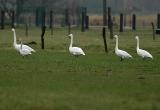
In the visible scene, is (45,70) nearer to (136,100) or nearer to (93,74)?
(93,74)

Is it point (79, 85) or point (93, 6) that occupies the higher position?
point (79, 85)

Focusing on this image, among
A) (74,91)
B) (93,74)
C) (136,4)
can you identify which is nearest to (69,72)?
(93,74)

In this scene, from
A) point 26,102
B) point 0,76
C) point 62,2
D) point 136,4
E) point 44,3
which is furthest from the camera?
point 136,4

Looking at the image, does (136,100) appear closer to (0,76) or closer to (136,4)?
(0,76)

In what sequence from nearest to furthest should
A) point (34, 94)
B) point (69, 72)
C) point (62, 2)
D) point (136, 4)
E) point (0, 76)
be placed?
1. point (34, 94)
2. point (0, 76)
3. point (69, 72)
4. point (62, 2)
5. point (136, 4)

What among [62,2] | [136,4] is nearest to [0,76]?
[62,2]

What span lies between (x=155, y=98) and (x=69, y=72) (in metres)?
6.53

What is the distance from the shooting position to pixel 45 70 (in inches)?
829

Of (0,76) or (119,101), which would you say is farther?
(0,76)

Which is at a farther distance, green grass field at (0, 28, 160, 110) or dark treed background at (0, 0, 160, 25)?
dark treed background at (0, 0, 160, 25)

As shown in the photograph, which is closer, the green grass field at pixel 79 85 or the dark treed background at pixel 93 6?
the green grass field at pixel 79 85

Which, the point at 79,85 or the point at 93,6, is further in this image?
the point at 93,6

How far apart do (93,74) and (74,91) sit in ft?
14.9

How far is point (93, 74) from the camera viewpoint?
19.7 m
